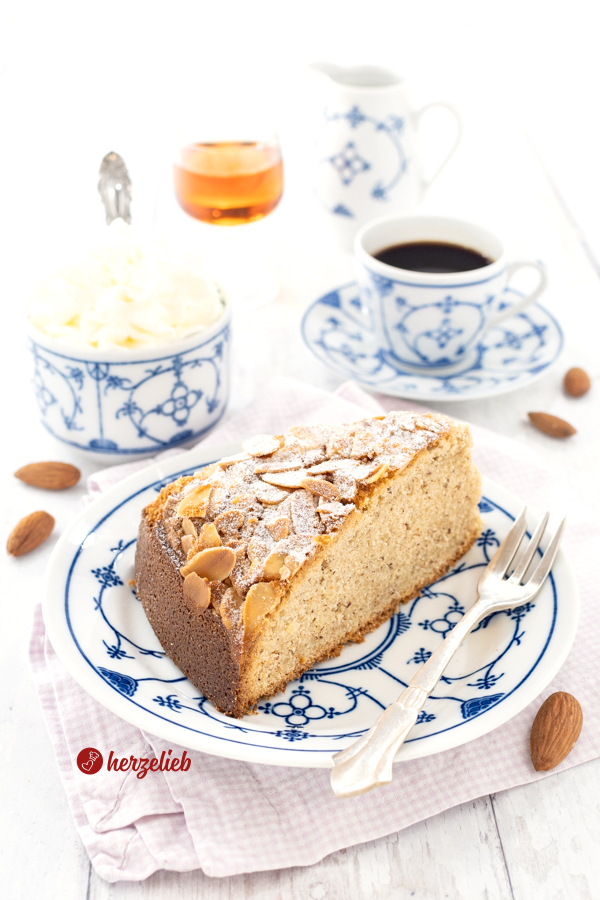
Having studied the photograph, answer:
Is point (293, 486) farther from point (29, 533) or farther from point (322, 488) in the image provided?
point (29, 533)

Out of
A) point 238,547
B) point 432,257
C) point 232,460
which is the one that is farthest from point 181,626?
point 432,257

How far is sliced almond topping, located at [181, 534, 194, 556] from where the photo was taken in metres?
1.86

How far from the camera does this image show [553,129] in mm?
5020

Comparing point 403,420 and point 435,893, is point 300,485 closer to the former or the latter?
point 403,420

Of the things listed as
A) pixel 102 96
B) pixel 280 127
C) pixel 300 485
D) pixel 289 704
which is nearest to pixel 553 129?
pixel 280 127

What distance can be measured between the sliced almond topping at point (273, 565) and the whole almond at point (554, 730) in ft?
2.09

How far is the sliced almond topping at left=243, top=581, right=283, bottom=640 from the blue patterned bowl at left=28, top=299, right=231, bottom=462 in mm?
888

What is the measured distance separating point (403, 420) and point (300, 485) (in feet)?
1.21

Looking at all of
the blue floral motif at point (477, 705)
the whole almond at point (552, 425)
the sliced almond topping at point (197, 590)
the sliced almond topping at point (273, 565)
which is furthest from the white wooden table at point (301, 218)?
the sliced almond topping at point (273, 565)

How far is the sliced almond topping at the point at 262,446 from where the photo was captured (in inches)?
81.0

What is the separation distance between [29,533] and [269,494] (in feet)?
2.63

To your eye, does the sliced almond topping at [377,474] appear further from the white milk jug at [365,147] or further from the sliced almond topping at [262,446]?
the white milk jug at [365,147]

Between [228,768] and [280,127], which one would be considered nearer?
[228,768]

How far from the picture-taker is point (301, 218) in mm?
4070
